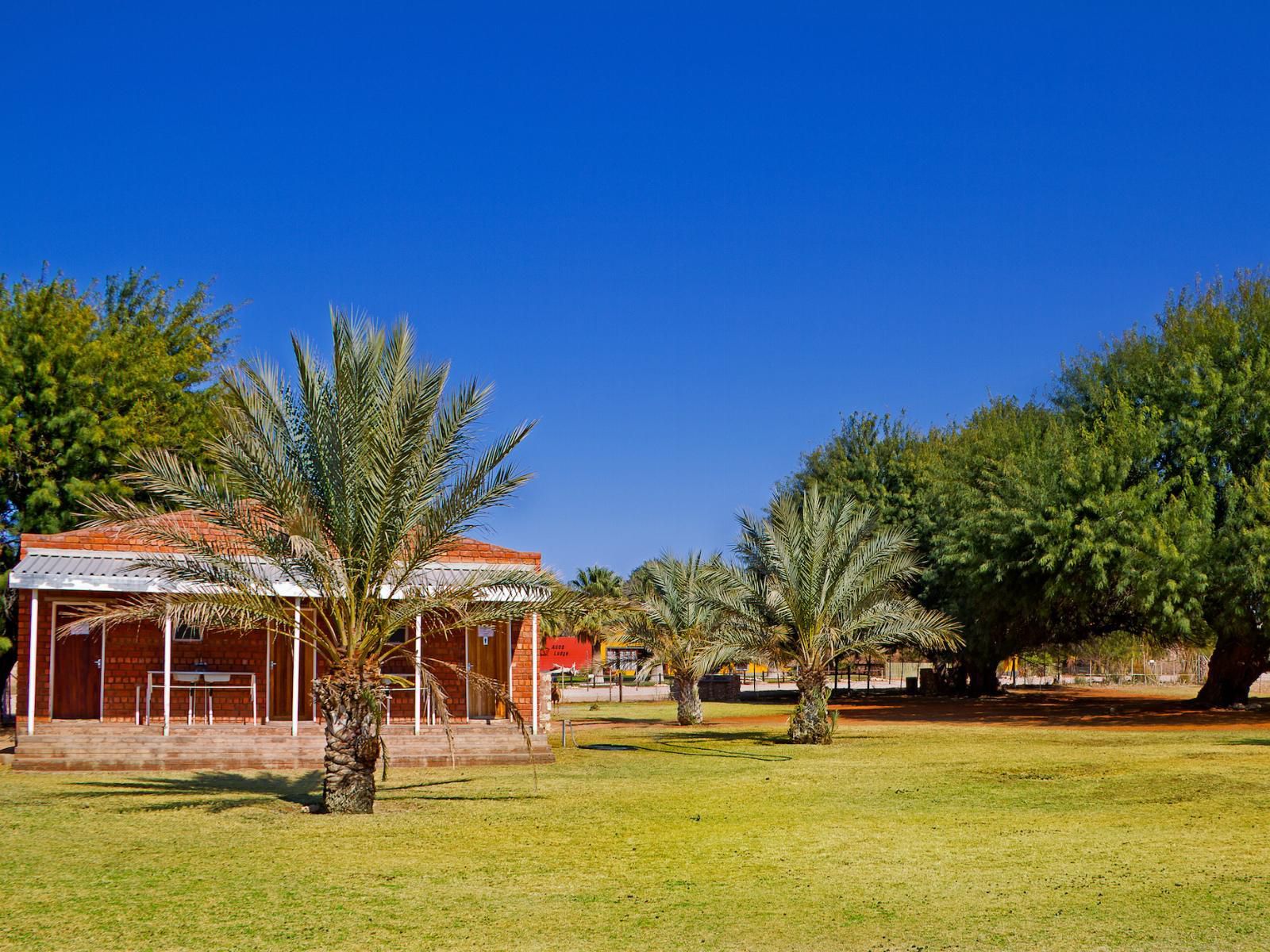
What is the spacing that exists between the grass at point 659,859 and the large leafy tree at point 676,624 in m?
11.6

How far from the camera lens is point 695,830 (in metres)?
14.5

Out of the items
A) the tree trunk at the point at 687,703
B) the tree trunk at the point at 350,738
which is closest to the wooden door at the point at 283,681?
the tree trunk at the point at 350,738

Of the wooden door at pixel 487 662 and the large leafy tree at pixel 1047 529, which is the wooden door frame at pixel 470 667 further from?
the large leafy tree at pixel 1047 529

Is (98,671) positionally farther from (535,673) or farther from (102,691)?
(535,673)

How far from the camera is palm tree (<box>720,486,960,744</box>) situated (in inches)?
1026

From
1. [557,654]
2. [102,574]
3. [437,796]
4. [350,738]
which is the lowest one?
[437,796]

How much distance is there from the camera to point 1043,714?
125ft

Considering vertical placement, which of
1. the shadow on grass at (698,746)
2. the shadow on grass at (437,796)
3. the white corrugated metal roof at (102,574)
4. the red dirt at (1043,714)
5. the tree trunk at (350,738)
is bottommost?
the red dirt at (1043,714)

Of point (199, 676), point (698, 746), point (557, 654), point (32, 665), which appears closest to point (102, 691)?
point (199, 676)

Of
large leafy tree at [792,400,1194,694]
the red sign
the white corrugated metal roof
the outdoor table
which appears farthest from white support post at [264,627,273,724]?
large leafy tree at [792,400,1194,694]

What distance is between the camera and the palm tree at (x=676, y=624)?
109 feet

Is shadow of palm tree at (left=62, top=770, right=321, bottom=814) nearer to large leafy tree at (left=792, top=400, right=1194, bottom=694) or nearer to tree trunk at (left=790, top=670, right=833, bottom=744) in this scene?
tree trunk at (left=790, top=670, right=833, bottom=744)

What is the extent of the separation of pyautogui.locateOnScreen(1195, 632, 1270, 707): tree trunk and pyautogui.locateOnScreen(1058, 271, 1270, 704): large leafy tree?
0.11 feet

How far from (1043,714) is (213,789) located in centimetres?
2677
